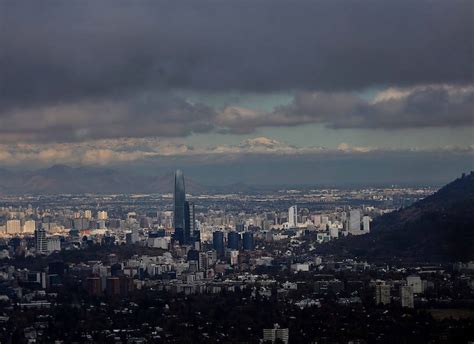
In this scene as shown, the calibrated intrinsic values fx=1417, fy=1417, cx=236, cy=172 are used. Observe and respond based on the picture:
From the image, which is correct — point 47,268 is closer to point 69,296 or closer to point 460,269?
point 69,296

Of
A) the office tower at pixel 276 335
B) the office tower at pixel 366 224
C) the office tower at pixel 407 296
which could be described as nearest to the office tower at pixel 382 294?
the office tower at pixel 407 296

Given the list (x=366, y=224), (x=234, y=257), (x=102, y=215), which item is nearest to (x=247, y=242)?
(x=234, y=257)

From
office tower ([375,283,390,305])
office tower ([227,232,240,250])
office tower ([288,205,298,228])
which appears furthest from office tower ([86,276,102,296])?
office tower ([288,205,298,228])

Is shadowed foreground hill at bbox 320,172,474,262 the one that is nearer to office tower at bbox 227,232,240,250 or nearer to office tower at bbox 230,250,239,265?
office tower at bbox 230,250,239,265

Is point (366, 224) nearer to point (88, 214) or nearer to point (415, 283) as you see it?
point (88, 214)

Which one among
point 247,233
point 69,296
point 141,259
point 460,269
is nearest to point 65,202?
point 247,233

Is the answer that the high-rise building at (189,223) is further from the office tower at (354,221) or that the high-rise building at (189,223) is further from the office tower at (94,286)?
the office tower at (94,286)

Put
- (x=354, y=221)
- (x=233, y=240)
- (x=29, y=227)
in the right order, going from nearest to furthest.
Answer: (x=233, y=240)
(x=354, y=221)
(x=29, y=227)
